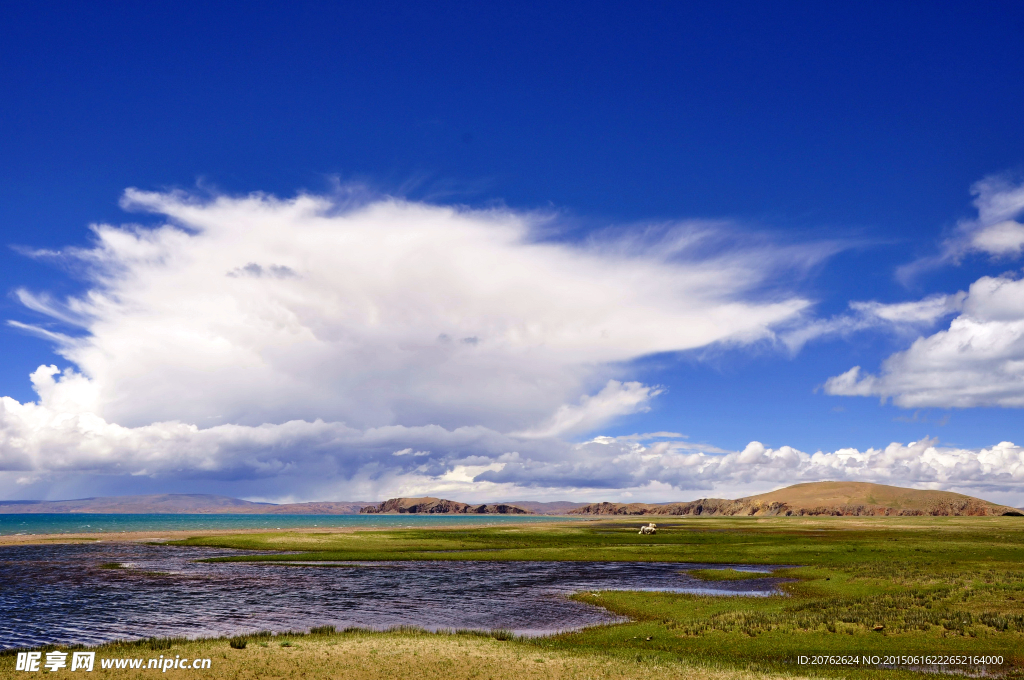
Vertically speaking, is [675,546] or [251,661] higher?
[251,661]

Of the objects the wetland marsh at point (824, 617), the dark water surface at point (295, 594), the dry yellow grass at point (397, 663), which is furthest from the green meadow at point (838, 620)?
the dark water surface at point (295, 594)

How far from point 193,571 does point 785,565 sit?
202 feet

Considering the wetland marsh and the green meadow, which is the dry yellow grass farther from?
the green meadow

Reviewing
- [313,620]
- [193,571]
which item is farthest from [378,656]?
[193,571]

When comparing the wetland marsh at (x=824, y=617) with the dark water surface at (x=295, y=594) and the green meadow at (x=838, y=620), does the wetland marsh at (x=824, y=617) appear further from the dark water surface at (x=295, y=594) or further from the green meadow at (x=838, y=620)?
the dark water surface at (x=295, y=594)

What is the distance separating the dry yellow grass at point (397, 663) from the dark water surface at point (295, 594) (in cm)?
655

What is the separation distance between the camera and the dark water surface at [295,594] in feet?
116

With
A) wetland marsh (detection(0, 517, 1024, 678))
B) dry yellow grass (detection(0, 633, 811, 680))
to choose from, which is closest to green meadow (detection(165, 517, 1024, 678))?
wetland marsh (detection(0, 517, 1024, 678))

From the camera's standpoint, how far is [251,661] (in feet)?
81.0

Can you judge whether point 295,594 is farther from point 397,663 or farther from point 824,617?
point 824,617

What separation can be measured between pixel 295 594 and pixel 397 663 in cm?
2540

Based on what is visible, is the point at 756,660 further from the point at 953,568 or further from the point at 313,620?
the point at 953,568

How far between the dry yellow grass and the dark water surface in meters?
6.55

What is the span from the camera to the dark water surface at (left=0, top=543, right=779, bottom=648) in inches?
1387
